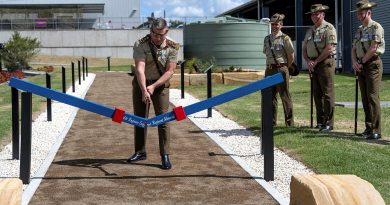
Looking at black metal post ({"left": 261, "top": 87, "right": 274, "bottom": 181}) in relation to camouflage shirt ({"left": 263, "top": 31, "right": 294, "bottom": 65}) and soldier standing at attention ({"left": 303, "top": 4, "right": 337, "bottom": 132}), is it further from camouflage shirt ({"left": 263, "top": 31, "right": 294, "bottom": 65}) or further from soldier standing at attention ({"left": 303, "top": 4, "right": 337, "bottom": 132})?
camouflage shirt ({"left": 263, "top": 31, "right": 294, "bottom": 65})

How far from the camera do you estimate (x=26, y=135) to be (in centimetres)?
660

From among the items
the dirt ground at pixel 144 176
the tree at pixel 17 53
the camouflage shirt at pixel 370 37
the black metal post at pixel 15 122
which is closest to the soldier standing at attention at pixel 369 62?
the camouflage shirt at pixel 370 37

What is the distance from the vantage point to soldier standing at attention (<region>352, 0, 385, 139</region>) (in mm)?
8938

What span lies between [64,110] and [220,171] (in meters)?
7.82

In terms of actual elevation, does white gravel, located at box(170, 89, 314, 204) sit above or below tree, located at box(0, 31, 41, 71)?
below

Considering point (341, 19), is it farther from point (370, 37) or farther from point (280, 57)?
point (370, 37)

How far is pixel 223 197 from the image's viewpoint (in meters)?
6.07

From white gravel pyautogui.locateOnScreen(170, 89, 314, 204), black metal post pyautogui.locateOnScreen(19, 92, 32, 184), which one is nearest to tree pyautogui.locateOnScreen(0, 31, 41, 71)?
white gravel pyautogui.locateOnScreen(170, 89, 314, 204)

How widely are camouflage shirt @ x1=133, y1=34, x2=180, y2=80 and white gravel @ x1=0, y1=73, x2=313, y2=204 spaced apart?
5.18 ft

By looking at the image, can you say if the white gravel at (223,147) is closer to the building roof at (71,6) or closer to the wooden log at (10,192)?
the wooden log at (10,192)

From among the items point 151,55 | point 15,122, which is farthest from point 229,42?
point 151,55

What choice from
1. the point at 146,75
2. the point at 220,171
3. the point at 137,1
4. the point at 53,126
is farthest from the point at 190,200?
the point at 137,1

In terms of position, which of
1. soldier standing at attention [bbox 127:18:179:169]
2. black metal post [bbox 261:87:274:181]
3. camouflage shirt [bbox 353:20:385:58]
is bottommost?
black metal post [bbox 261:87:274:181]

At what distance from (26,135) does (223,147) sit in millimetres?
3273
